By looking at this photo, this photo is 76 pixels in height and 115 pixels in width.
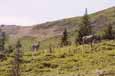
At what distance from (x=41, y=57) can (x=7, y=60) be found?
8674 mm

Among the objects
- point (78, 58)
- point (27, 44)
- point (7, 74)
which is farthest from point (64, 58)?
point (27, 44)

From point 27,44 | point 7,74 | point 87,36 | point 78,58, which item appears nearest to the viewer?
point 7,74

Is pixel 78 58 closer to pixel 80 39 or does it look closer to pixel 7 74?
pixel 7 74

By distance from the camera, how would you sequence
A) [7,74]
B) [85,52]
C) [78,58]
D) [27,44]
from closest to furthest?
[7,74]
[78,58]
[85,52]
[27,44]

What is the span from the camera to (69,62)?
277 feet

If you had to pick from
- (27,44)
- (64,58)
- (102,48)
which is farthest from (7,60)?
(27,44)

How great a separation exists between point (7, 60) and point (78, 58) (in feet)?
60.4

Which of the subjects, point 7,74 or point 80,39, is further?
point 80,39

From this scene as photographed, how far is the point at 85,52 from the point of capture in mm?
94188

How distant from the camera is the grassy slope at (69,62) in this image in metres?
74.4

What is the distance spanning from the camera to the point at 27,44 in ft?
653

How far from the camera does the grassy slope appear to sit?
74.4 meters

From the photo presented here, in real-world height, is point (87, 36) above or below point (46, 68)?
above

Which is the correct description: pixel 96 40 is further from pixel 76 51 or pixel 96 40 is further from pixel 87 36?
pixel 76 51
